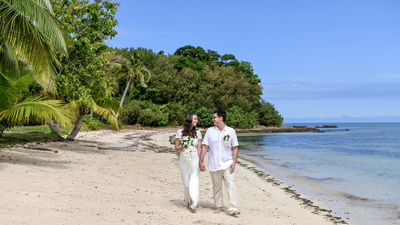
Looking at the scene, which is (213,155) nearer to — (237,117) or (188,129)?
(188,129)

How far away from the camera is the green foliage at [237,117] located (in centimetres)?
6134

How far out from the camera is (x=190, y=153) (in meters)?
6.26

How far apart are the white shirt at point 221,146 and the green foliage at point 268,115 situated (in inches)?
2560

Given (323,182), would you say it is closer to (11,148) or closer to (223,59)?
(11,148)

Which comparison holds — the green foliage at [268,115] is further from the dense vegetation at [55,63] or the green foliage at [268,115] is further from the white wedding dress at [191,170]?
the white wedding dress at [191,170]

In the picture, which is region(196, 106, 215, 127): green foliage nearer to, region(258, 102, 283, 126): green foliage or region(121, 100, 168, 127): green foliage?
region(121, 100, 168, 127): green foliage

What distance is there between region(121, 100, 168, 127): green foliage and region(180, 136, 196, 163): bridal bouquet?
135 feet

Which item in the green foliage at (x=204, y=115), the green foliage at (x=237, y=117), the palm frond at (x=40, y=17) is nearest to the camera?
the palm frond at (x=40, y=17)

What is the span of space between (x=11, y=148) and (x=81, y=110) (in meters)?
5.91

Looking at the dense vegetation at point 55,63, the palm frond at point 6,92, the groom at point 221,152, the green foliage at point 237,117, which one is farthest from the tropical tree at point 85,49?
Result: the green foliage at point 237,117

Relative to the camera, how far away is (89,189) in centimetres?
732

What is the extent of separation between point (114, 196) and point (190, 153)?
1.97 metres

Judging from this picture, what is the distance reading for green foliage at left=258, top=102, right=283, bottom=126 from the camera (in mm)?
70562

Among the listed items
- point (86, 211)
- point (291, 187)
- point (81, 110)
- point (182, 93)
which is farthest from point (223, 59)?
point (86, 211)
